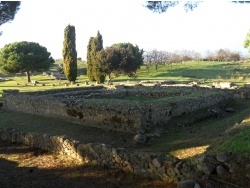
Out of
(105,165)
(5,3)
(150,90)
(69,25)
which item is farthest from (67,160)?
(69,25)

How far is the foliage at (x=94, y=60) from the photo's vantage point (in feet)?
148

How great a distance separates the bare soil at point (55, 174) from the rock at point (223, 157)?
1.54 m

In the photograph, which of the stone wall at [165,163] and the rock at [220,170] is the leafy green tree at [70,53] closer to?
the stone wall at [165,163]

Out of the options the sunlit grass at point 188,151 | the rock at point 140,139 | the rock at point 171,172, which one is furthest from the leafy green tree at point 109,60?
the rock at point 171,172

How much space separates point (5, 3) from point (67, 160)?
330 inches

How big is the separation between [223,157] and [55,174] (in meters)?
5.74

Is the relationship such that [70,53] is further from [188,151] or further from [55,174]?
[188,151]

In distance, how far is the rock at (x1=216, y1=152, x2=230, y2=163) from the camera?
792cm

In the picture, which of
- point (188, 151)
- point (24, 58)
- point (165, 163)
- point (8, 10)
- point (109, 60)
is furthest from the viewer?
point (24, 58)

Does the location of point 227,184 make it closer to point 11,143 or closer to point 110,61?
point 11,143

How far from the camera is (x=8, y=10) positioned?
53.4ft

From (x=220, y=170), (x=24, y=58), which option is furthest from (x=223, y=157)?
(x=24, y=58)

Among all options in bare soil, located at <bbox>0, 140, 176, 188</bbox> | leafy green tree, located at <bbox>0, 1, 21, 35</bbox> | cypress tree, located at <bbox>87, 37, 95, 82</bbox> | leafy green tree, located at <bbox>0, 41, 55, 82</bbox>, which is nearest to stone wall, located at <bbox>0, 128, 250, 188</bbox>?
bare soil, located at <bbox>0, 140, 176, 188</bbox>

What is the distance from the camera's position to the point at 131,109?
1603 cm
